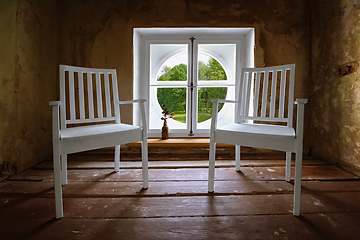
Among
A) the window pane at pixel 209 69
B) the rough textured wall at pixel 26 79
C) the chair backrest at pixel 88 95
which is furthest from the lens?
the window pane at pixel 209 69

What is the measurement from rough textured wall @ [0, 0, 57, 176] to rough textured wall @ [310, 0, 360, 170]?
9.10 feet

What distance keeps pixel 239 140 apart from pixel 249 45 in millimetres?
1527

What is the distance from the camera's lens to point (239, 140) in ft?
4.31

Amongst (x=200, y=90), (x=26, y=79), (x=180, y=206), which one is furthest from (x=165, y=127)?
(x=26, y=79)

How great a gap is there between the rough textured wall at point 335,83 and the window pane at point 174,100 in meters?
1.43

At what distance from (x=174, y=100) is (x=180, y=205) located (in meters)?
1.55

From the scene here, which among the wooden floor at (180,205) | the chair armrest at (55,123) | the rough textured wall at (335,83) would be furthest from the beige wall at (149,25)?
the chair armrest at (55,123)

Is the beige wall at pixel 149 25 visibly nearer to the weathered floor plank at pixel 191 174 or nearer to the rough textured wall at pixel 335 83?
the rough textured wall at pixel 335 83

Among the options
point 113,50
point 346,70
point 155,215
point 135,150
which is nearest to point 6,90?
point 113,50

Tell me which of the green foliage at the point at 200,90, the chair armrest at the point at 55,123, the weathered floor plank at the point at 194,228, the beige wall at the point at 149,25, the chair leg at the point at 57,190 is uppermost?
the beige wall at the point at 149,25

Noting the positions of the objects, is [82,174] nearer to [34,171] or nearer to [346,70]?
[34,171]

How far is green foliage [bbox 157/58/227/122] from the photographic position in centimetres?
256

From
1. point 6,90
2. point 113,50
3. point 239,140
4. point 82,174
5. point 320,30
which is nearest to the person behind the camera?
point 239,140

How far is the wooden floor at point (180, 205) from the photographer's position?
998 millimetres
